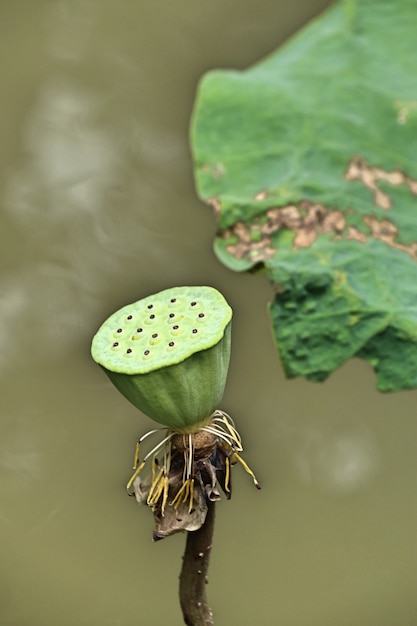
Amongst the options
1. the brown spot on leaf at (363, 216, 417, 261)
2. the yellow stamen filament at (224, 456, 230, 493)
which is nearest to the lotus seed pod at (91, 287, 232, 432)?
the yellow stamen filament at (224, 456, 230, 493)

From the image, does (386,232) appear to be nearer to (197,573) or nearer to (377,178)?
(377,178)

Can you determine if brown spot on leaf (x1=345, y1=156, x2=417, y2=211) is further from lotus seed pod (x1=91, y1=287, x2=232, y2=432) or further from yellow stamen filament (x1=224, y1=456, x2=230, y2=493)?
yellow stamen filament (x1=224, y1=456, x2=230, y2=493)

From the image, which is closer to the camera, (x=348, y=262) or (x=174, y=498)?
(x=348, y=262)

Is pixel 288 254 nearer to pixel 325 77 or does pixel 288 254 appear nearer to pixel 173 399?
pixel 325 77

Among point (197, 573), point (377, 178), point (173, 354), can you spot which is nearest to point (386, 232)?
point (377, 178)

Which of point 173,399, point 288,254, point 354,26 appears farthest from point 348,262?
point 173,399
